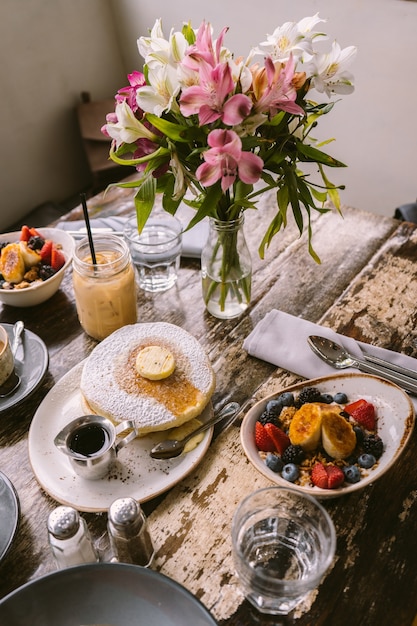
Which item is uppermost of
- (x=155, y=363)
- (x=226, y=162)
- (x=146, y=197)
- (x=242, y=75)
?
(x=242, y=75)

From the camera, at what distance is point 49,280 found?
4.44ft

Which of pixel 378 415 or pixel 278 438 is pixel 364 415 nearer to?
pixel 378 415

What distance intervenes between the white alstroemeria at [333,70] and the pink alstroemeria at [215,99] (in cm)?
19

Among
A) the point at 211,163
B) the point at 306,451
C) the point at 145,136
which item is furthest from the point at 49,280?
the point at 306,451

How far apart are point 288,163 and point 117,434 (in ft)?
2.00

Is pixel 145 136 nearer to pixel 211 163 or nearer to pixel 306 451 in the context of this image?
pixel 211 163

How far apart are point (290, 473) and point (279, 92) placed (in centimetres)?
65

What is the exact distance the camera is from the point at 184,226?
1636 millimetres

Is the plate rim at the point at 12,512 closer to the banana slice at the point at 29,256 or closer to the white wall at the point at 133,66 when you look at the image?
the banana slice at the point at 29,256

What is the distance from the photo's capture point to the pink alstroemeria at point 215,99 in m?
0.90

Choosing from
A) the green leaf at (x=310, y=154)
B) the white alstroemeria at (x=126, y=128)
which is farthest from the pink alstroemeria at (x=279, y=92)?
the white alstroemeria at (x=126, y=128)

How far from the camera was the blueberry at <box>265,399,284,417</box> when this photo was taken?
1.03 m

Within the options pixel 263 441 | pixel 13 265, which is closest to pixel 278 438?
pixel 263 441


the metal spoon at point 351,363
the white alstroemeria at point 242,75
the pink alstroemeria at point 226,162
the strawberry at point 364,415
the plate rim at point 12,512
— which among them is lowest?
the metal spoon at point 351,363
